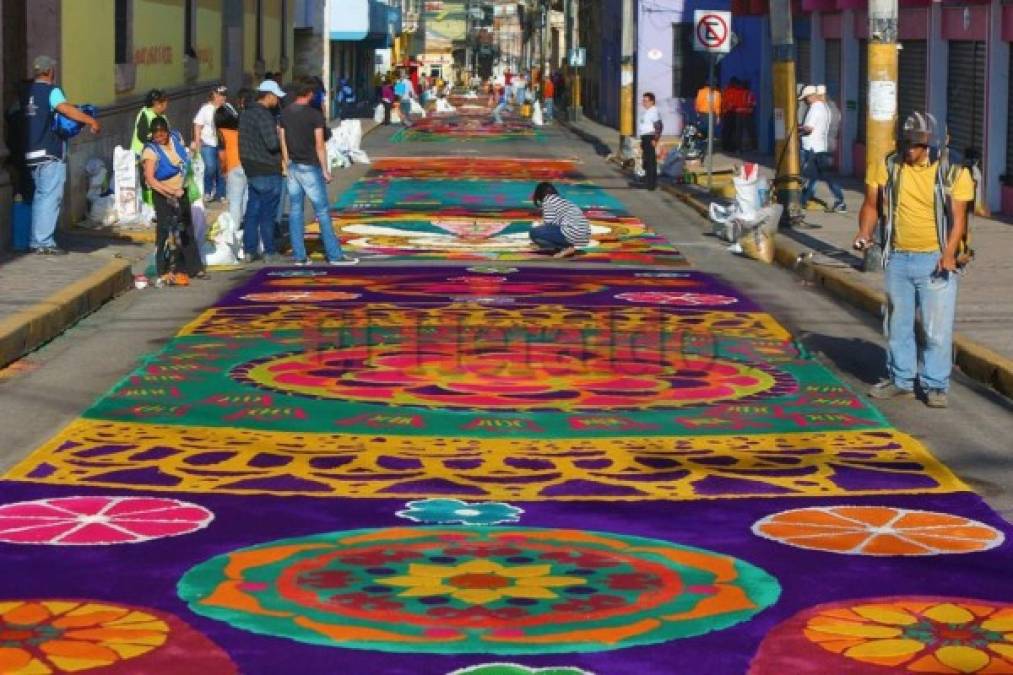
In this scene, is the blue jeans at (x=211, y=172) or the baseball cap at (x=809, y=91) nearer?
the baseball cap at (x=809, y=91)

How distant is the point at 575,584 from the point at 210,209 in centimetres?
2054

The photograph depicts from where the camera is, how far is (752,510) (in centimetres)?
970

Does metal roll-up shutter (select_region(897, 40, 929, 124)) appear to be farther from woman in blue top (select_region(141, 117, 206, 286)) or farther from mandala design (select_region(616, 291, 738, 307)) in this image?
woman in blue top (select_region(141, 117, 206, 286))

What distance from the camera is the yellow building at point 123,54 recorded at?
978 inches

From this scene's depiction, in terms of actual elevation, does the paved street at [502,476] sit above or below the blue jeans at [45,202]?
below

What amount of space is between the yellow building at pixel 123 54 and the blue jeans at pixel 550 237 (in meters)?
5.66

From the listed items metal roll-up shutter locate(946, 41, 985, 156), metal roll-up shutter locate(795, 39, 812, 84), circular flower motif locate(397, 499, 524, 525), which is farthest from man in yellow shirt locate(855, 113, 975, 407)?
metal roll-up shutter locate(795, 39, 812, 84)

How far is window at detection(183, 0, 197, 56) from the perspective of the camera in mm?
40019

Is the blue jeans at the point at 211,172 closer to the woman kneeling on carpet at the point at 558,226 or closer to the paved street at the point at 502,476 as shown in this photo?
the woman kneeling on carpet at the point at 558,226

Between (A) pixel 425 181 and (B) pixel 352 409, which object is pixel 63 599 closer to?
(B) pixel 352 409

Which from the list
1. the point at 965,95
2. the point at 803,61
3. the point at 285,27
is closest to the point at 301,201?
the point at 965,95

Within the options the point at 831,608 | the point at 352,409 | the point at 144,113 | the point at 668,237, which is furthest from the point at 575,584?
the point at 668,237

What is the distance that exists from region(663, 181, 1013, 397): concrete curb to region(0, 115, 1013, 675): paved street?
24cm

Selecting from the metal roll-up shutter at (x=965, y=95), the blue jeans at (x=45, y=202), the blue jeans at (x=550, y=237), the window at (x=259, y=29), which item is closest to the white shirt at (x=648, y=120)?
the metal roll-up shutter at (x=965, y=95)
